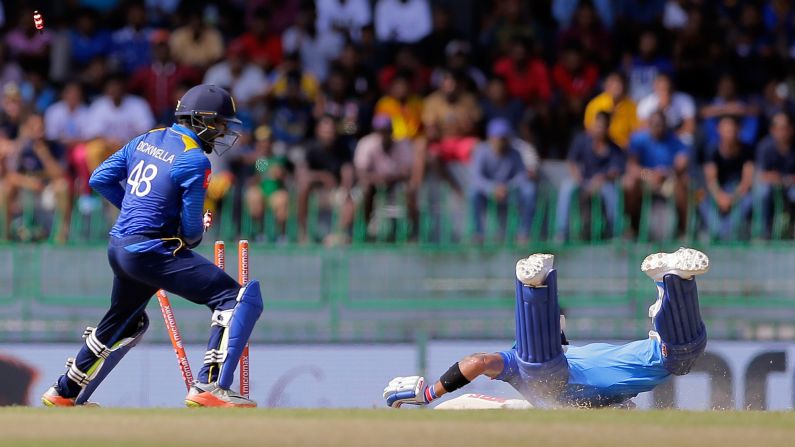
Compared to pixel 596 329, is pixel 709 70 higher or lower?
higher

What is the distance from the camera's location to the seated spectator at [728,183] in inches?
683

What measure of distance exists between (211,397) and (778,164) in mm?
9878

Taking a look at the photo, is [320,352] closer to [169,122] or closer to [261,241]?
[261,241]

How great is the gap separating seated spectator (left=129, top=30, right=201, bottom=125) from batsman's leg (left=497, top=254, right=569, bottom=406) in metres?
9.75

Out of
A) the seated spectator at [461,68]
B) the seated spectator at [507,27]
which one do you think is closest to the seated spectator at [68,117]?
the seated spectator at [461,68]

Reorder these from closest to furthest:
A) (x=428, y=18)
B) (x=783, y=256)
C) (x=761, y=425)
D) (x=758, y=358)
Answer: (x=761, y=425) → (x=758, y=358) → (x=783, y=256) → (x=428, y=18)

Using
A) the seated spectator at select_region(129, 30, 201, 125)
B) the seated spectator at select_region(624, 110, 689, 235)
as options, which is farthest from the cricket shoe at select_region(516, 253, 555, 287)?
the seated spectator at select_region(129, 30, 201, 125)

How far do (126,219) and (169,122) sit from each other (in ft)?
29.1

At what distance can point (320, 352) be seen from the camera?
15289 millimetres

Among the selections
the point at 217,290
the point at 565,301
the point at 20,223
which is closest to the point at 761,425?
the point at 217,290

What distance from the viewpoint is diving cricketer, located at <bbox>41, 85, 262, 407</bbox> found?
33.6 ft

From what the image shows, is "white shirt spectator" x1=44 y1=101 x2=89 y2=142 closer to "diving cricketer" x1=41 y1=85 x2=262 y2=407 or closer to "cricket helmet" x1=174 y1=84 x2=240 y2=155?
"diving cricketer" x1=41 y1=85 x2=262 y2=407

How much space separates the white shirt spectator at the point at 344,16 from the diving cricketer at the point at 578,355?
10.2m

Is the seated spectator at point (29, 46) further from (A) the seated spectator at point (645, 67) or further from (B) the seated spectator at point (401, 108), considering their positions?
(A) the seated spectator at point (645, 67)
